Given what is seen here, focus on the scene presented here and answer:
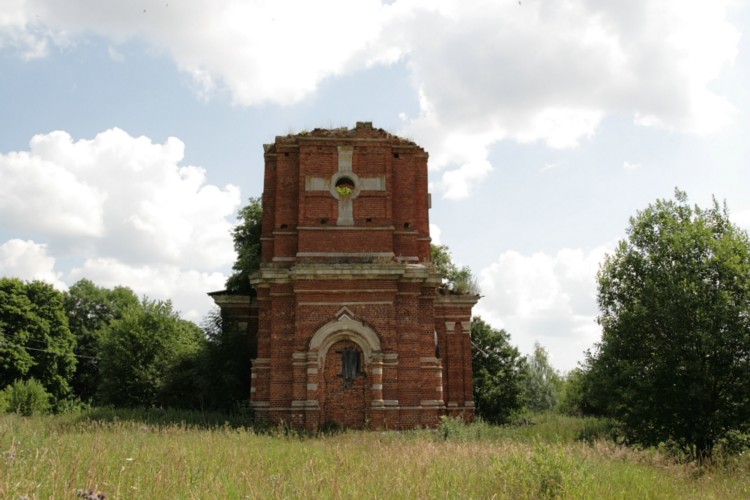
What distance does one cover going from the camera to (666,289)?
16.6 m

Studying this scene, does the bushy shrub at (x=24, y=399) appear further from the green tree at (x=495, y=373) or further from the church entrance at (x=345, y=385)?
the green tree at (x=495, y=373)

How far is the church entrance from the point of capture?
749 inches

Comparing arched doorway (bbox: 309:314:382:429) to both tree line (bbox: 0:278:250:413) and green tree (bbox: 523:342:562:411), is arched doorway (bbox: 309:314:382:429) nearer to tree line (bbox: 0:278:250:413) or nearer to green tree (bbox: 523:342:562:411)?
tree line (bbox: 0:278:250:413)

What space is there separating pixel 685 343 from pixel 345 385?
9.83 m

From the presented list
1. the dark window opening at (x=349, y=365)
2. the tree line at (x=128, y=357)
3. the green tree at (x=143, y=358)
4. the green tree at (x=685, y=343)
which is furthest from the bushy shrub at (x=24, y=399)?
the green tree at (x=685, y=343)

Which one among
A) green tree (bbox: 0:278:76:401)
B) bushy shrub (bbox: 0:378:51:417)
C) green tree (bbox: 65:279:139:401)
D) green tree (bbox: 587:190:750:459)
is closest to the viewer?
green tree (bbox: 587:190:750:459)

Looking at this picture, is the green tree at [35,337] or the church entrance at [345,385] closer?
the church entrance at [345,385]

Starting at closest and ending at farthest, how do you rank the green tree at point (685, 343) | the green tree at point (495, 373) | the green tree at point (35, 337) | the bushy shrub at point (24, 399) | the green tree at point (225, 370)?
the green tree at point (685, 343) < the green tree at point (225, 370) < the bushy shrub at point (24, 399) < the green tree at point (495, 373) < the green tree at point (35, 337)

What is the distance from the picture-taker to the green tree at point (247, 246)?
26297mm

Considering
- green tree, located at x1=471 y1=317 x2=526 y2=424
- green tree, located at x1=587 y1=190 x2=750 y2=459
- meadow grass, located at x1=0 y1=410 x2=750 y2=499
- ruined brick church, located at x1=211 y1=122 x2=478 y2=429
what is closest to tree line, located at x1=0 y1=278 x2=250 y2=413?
ruined brick church, located at x1=211 y1=122 x2=478 y2=429

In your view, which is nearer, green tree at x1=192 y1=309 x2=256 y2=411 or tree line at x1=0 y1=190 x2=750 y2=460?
tree line at x1=0 y1=190 x2=750 y2=460

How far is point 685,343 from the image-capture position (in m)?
16.3

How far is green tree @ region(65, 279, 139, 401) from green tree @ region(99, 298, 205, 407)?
66.9 ft

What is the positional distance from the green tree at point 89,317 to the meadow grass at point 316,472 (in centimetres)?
3650
